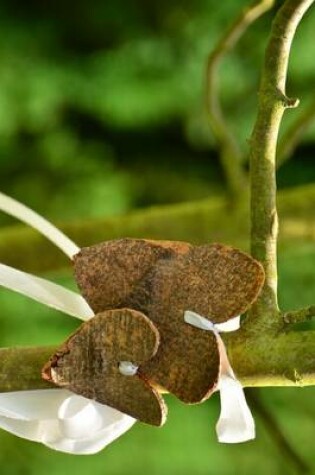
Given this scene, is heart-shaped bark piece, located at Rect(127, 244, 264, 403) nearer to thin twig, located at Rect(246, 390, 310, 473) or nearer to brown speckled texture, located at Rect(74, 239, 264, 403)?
brown speckled texture, located at Rect(74, 239, 264, 403)

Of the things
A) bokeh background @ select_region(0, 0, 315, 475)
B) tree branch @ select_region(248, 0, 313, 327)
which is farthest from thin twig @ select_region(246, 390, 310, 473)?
tree branch @ select_region(248, 0, 313, 327)

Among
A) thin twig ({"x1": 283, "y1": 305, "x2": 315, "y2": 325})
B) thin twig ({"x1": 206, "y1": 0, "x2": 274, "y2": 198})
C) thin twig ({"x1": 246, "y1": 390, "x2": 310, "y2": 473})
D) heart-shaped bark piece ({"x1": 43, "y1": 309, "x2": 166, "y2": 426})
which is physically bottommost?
heart-shaped bark piece ({"x1": 43, "y1": 309, "x2": 166, "y2": 426})

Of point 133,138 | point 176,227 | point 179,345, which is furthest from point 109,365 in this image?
point 133,138

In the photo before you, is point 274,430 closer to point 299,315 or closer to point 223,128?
point 223,128

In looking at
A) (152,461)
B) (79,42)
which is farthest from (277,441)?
(79,42)

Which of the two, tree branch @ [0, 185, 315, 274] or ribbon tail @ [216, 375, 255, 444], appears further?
tree branch @ [0, 185, 315, 274]

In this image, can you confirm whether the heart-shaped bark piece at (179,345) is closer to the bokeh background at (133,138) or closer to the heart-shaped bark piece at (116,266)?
the heart-shaped bark piece at (116,266)
